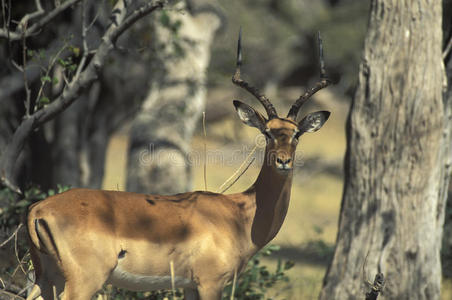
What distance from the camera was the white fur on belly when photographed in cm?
468

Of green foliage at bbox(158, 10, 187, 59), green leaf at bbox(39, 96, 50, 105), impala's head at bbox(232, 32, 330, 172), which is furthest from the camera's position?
green foliage at bbox(158, 10, 187, 59)

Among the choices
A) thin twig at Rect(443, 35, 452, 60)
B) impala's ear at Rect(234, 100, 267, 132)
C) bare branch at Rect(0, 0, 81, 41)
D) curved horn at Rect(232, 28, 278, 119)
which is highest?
thin twig at Rect(443, 35, 452, 60)

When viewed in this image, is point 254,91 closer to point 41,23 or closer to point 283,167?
point 283,167

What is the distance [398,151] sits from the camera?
6602 mm

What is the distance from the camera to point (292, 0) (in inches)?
1738

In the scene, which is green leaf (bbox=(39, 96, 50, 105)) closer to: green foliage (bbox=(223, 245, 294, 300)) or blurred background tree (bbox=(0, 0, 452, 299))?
blurred background tree (bbox=(0, 0, 452, 299))

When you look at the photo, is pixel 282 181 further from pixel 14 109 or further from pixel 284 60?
pixel 284 60

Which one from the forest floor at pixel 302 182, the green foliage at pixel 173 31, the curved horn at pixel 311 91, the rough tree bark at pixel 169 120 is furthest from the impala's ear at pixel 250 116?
the rough tree bark at pixel 169 120

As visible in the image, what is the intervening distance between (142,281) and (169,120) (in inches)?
283

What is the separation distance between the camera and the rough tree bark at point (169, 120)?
11.5 metres

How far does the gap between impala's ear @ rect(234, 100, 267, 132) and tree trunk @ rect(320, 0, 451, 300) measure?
1.73m

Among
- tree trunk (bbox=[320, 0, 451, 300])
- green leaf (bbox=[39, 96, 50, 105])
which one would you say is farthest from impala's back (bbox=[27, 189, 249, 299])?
tree trunk (bbox=[320, 0, 451, 300])

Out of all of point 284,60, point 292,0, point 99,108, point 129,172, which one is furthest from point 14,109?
point 292,0

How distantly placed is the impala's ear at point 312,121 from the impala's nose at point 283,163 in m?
0.56
